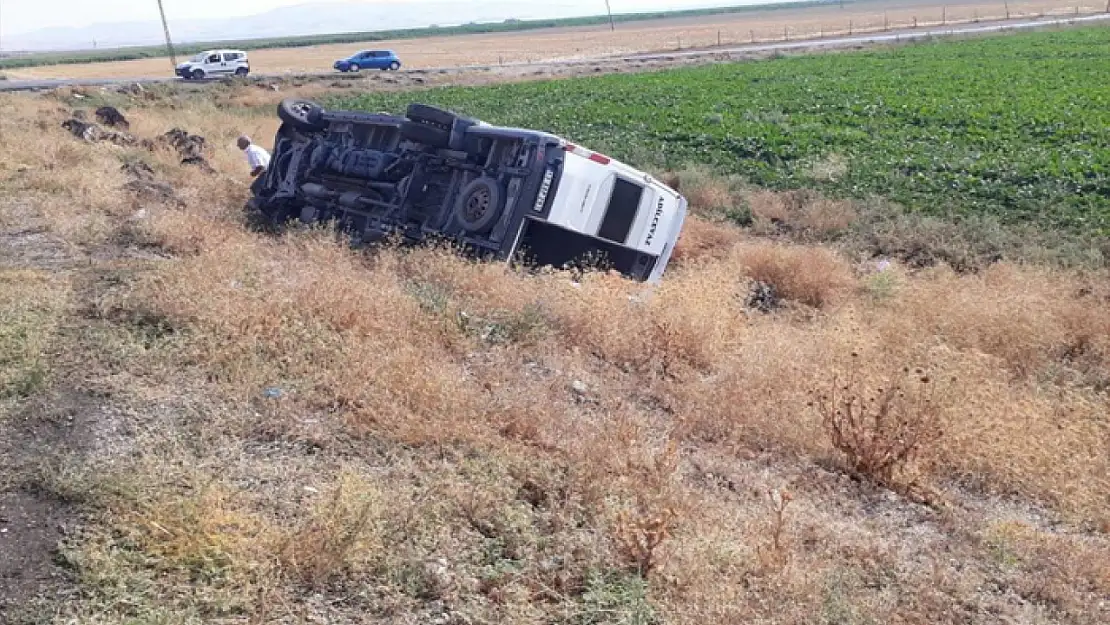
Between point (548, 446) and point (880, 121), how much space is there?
→ 18.1m

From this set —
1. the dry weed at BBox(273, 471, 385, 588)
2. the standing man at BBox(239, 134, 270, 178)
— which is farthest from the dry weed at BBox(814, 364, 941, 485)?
the standing man at BBox(239, 134, 270, 178)

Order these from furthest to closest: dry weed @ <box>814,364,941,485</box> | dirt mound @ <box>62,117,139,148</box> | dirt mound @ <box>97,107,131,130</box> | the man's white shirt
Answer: dirt mound @ <box>97,107,131,130</box> → dirt mound @ <box>62,117,139,148</box> → the man's white shirt → dry weed @ <box>814,364,941,485</box>

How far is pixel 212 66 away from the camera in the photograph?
42.5m

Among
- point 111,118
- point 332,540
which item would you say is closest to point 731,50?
point 111,118

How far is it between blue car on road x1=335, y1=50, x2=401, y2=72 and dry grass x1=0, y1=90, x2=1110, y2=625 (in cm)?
3986

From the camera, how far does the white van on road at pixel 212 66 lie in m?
42.4

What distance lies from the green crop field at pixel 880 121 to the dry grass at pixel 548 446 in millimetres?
5062

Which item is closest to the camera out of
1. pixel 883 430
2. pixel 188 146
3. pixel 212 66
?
pixel 883 430

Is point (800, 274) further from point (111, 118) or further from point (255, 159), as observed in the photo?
point (111, 118)

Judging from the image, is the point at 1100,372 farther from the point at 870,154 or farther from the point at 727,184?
the point at 870,154

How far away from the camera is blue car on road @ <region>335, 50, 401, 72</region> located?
47.8 meters

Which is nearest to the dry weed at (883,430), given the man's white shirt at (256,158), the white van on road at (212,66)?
the man's white shirt at (256,158)

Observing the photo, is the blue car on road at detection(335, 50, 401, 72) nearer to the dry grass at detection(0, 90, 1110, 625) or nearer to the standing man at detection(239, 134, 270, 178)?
the standing man at detection(239, 134, 270, 178)

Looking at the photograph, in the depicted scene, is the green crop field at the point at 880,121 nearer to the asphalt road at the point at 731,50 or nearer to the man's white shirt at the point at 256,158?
the man's white shirt at the point at 256,158
